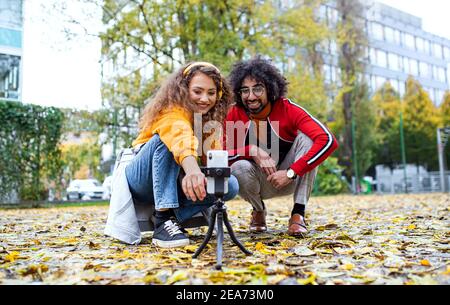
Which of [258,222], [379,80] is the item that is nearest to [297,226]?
[258,222]

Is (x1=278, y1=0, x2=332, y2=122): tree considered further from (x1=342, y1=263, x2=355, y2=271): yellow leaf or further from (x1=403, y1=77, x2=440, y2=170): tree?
(x1=403, y1=77, x2=440, y2=170): tree

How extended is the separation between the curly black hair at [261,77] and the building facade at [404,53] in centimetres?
3014

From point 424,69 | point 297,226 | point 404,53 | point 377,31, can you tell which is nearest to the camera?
point 297,226

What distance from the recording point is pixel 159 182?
94.3 inches

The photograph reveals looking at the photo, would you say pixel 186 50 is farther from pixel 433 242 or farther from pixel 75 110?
pixel 433 242

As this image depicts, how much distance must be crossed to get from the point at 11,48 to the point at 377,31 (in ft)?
97.2

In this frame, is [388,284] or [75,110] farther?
[75,110]

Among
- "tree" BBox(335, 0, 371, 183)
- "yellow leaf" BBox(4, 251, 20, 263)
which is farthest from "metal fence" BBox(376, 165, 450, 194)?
"yellow leaf" BBox(4, 251, 20, 263)

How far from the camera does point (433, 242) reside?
262 cm

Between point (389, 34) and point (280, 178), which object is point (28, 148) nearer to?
point (280, 178)

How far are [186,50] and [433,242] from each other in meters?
8.99

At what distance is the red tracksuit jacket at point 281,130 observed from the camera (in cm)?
287

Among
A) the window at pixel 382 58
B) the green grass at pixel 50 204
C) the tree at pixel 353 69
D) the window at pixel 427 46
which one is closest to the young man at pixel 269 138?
the green grass at pixel 50 204
